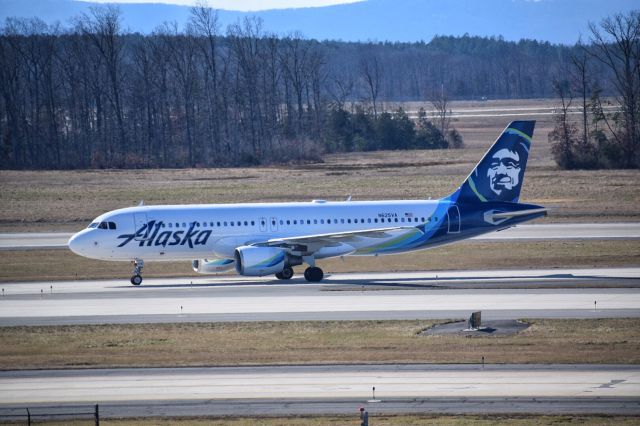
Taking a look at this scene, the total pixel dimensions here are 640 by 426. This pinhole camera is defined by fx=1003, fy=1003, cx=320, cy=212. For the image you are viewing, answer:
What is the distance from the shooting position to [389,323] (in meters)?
37.2

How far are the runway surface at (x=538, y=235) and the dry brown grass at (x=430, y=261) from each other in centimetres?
238

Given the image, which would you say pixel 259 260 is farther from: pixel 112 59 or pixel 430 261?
pixel 112 59

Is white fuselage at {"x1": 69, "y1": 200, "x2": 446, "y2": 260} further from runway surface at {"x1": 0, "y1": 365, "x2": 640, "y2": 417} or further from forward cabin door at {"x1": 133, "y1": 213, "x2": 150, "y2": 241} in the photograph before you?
runway surface at {"x1": 0, "y1": 365, "x2": 640, "y2": 417}

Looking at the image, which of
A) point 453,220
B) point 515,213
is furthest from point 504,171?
point 453,220

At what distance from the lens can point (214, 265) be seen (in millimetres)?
51281

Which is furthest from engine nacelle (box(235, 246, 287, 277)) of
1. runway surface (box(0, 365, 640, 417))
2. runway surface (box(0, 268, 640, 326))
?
runway surface (box(0, 365, 640, 417))

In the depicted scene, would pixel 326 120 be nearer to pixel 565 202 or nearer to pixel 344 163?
pixel 344 163

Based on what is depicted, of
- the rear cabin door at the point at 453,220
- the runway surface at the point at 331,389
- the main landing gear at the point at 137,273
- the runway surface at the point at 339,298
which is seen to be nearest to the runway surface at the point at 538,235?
the rear cabin door at the point at 453,220

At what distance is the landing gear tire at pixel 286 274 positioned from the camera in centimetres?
5025

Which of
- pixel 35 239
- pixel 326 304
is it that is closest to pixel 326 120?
pixel 35 239

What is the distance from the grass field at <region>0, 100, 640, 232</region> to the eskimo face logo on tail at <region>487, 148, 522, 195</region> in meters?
20.3

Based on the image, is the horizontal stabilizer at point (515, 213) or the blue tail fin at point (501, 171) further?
the blue tail fin at point (501, 171)

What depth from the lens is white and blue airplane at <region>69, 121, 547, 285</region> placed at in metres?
49.3

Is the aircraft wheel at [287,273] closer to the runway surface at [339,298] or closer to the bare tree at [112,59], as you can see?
the runway surface at [339,298]
